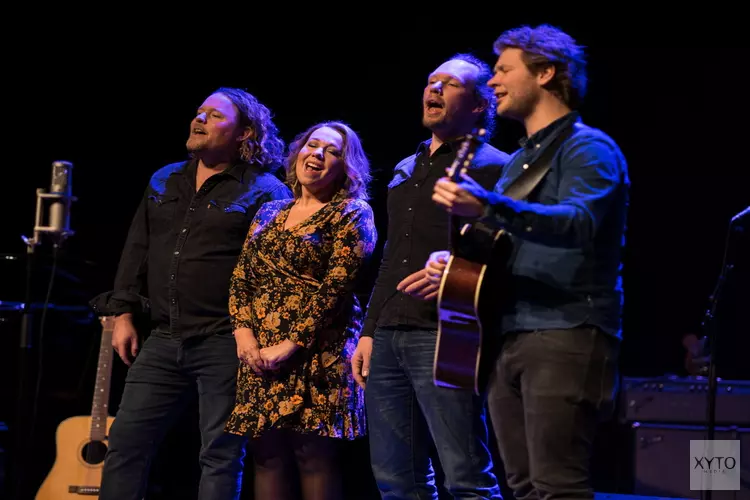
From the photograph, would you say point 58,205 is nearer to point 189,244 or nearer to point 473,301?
point 189,244

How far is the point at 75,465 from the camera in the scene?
4.47 m

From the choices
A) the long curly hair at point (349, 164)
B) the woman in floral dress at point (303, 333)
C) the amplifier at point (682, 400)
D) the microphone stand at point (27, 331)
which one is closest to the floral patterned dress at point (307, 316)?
the woman in floral dress at point (303, 333)

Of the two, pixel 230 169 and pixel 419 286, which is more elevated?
pixel 230 169

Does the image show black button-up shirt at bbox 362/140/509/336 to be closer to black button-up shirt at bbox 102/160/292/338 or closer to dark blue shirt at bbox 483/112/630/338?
dark blue shirt at bbox 483/112/630/338

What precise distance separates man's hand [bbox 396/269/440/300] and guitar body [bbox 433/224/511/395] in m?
0.33

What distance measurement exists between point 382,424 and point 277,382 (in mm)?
479

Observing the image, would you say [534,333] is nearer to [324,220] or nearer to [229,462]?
[324,220]

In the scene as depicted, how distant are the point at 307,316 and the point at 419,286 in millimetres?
594

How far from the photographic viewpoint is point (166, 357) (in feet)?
11.6

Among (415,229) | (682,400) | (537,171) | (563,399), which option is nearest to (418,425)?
(415,229)

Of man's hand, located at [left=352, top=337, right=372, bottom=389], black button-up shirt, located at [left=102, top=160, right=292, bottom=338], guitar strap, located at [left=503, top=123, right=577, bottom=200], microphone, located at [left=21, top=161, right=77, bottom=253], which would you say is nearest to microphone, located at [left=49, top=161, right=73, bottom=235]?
microphone, located at [left=21, top=161, right=77, bottom=253]

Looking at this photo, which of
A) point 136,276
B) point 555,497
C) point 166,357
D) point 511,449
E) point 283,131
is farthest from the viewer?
point 283,131

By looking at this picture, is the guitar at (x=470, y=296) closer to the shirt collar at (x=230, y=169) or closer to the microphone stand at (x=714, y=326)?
the shirt collar at (x=230, y=169)

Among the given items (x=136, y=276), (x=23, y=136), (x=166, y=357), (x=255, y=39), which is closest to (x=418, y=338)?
(x=166, y=357)
